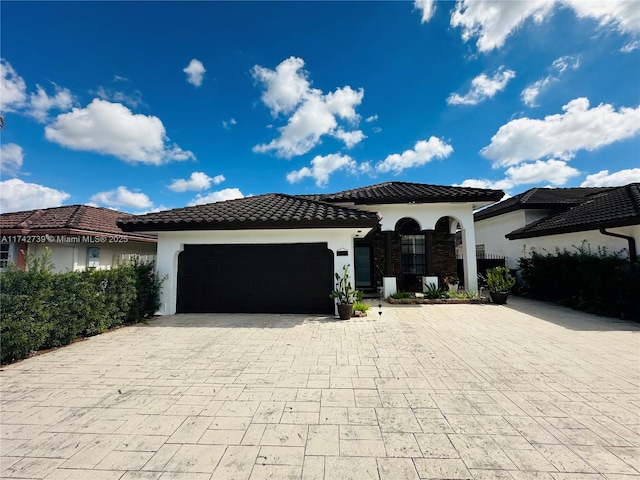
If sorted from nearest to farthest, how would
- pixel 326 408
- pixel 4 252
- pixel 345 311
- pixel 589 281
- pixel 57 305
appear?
1. pixel 326 408
2. pixel 57 305
3. pixel 345 311
4. pixel 589 281
5. pixel 4 252

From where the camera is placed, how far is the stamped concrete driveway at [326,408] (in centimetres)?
232

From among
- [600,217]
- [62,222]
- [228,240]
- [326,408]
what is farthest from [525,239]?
[62,222]

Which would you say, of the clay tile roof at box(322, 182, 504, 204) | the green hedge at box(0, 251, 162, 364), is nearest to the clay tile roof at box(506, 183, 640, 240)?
the clay tile roof at box(322, 182, 504, 204)

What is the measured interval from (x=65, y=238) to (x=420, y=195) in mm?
13440

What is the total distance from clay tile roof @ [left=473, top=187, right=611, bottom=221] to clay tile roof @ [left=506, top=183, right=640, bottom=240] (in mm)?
1799

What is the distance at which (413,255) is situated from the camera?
44.0 ft

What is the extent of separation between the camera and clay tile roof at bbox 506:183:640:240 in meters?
8.42

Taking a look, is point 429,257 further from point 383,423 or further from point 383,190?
point 383,423

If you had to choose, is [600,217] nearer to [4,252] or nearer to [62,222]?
[62,222]

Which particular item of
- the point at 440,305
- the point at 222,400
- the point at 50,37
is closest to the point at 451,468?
the point at 222,400

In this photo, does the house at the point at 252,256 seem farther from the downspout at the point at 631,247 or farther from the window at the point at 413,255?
the downspout at the point at 631,247

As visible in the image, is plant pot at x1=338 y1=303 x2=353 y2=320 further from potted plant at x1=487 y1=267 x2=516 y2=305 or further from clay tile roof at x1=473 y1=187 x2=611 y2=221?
clay tile roof at x1=473 y1=187 x2=611 y2=221

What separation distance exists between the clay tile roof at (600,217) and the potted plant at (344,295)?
343 inches

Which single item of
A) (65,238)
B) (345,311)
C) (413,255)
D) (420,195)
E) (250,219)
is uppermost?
(420,195)
